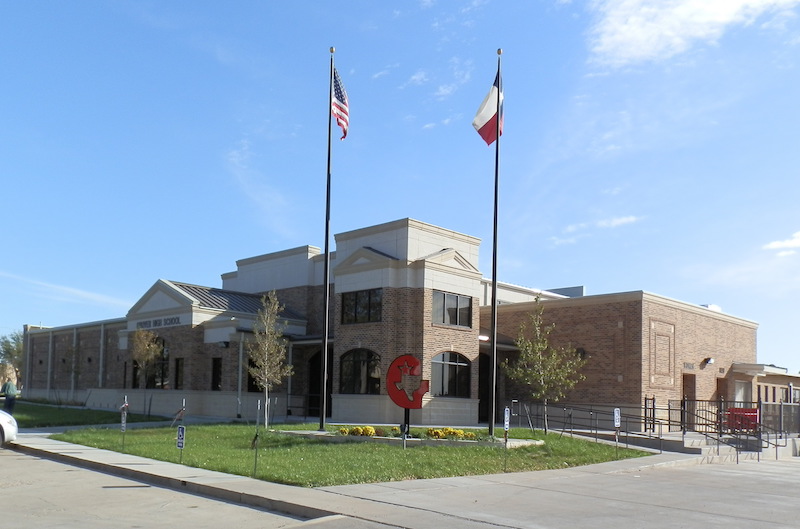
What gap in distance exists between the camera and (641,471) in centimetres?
2006

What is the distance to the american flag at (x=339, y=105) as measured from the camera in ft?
87.8

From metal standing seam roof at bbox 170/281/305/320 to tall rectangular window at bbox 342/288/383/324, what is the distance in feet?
18.4

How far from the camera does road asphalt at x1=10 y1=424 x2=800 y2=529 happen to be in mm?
11586

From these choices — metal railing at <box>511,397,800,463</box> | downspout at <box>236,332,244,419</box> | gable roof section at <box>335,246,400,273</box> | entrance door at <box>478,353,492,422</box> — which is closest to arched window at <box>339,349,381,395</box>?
gable roof section at <box>335,246,400,273</box>

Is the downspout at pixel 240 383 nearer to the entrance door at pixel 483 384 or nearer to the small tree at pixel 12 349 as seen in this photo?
the entrance door at pixel 483 384

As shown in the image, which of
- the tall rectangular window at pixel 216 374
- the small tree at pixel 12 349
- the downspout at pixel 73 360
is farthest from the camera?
the small tree at pixel 12 349

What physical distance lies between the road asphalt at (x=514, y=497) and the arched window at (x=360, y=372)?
13.4 meters

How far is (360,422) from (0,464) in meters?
15.8

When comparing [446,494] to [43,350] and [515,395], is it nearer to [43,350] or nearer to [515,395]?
[515,395]

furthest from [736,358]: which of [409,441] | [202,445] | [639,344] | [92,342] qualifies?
[92,342]

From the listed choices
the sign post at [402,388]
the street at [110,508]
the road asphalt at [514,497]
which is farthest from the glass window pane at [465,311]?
the street at [110,508]

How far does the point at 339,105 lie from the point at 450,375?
12.0 metres

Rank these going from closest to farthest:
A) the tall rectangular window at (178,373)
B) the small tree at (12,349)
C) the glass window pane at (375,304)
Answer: the glass window pane at (375,304) < the tall rectangular window at (178,373) < the small tree at (12,349)

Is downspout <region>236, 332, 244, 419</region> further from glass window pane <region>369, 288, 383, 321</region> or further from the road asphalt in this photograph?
the road asphalt
